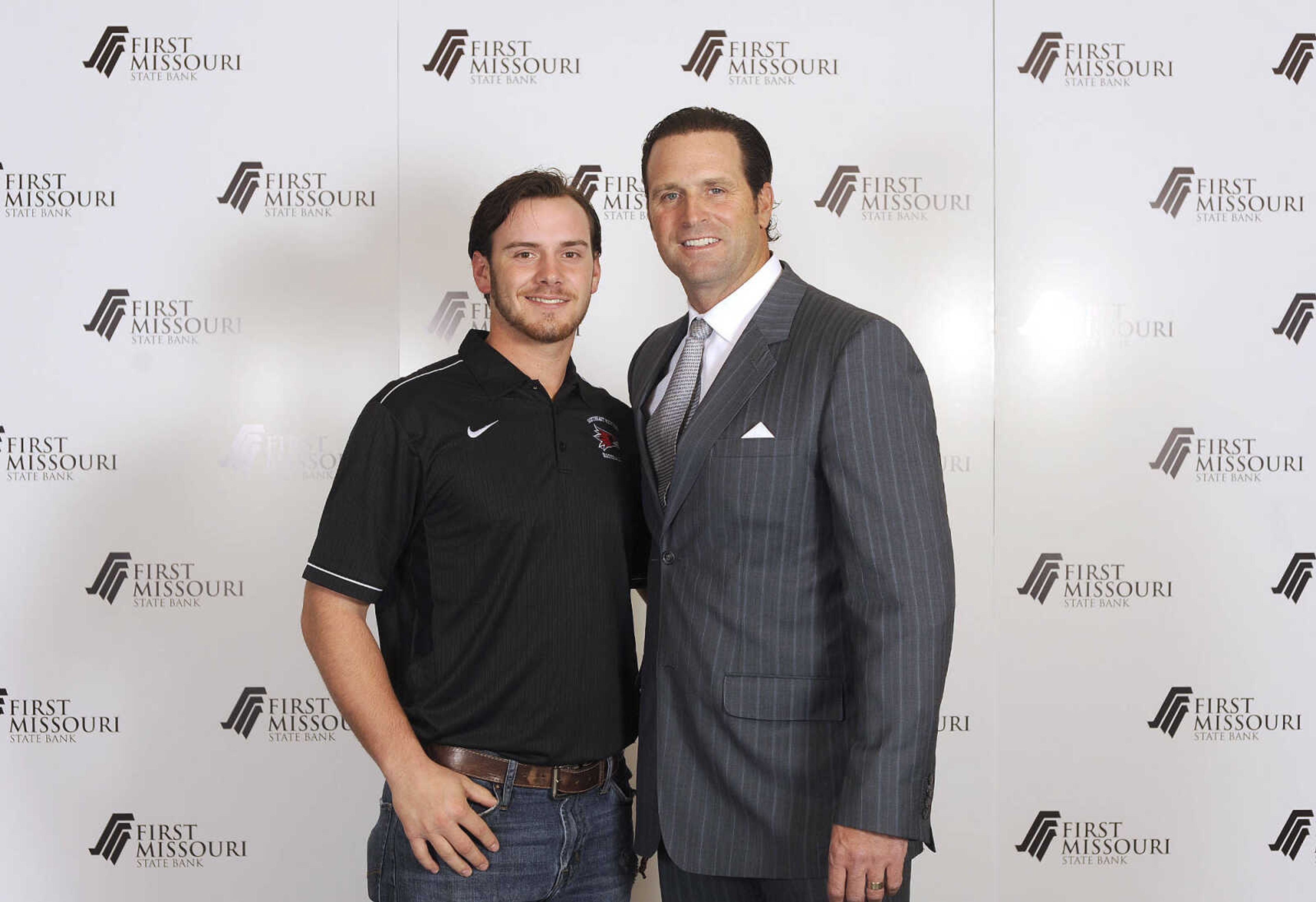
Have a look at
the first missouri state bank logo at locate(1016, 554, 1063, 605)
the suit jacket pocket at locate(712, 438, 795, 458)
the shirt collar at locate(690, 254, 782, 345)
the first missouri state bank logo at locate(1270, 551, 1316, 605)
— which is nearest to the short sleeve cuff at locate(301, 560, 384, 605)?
the suit jacket pocket at locate(712, 438, 795, 458)

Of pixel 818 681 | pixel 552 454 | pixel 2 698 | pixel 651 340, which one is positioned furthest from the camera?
pixel 2 698

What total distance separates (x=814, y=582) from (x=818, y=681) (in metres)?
0.17

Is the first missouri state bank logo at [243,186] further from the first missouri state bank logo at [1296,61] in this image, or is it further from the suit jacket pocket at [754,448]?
the first missouri state bank logo at [1296,61]

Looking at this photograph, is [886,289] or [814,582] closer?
[814,582]

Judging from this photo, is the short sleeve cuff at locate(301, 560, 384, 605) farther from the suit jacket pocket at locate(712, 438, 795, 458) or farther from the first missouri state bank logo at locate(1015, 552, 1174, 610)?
the first missouri state bank logo at locate(1015, 552, 1174, 610)

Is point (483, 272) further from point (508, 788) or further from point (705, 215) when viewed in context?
point (508, 788)

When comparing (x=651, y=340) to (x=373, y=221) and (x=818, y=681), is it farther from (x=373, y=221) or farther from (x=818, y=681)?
(x=373, y=221)

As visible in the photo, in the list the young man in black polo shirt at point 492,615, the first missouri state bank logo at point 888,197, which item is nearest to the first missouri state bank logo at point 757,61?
the first missouri state bank logo at point 888,197

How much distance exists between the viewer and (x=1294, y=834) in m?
3.03

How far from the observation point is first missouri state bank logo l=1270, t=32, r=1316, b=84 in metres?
3.06

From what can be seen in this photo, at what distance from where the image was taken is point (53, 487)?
301cm

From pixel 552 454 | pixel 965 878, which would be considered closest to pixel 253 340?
pixel 552 454

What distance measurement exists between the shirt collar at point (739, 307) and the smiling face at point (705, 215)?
0.02 meters

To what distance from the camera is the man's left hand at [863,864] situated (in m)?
1.56
